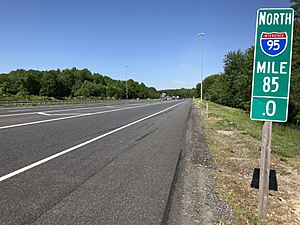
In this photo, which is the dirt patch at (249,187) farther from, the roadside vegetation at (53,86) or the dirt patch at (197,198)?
the roadside vegetation at (53,86)

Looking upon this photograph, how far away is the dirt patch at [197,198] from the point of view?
3.99 meters

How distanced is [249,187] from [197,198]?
4.33 feet

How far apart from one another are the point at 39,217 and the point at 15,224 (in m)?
0.31

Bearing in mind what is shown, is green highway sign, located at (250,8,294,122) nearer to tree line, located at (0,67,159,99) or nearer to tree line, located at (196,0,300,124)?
tree line, located at (196,0,300,124)

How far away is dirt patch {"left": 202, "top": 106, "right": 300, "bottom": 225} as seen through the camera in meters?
4.18

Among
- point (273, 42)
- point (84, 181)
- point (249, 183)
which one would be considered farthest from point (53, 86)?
point (273, 42)

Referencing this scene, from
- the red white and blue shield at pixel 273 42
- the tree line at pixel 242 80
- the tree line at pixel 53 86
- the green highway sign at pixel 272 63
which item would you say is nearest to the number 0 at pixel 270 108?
the green highway sign at pixel 272 63

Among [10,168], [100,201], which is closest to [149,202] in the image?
[100,201]

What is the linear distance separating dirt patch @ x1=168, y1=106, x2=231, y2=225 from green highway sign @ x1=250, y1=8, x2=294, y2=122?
5.07 ft

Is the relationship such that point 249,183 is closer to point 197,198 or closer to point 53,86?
point 197,198

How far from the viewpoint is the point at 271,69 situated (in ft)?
12.9

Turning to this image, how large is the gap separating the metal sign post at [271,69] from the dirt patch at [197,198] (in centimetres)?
65

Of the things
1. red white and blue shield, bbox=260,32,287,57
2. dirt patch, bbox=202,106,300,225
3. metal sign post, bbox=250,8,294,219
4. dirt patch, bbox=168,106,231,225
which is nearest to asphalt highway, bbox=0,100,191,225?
dirt patch, bbox=168,106,231,225

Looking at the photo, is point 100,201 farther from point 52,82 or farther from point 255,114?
point 52,82
